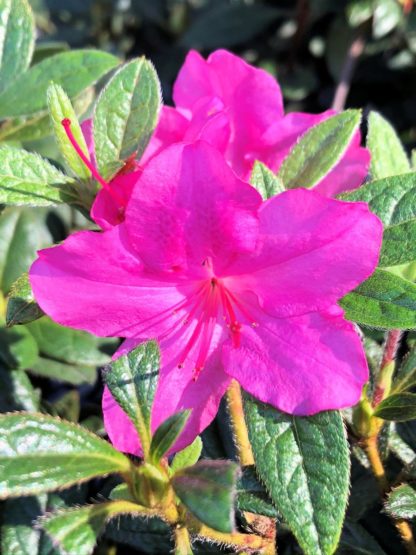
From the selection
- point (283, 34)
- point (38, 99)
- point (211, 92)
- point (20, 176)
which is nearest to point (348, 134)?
point (211, 92)

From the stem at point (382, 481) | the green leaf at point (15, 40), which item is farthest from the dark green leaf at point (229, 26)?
the stem at point (382, 481)

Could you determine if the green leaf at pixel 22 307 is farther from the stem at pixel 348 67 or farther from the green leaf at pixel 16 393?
the stem at pixel 348 67

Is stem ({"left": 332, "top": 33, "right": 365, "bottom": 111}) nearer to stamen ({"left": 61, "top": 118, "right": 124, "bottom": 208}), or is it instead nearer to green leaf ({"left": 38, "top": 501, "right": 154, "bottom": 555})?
stamen ({"left": 61, "top": 118, "right": 124, "bottom": 208})

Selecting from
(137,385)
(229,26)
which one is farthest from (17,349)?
(229,26)

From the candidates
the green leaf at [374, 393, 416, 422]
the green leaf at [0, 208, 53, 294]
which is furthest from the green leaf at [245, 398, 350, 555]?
the green leaf at [0, 208, 53, 294]

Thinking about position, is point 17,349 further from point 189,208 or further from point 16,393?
point 189,208
